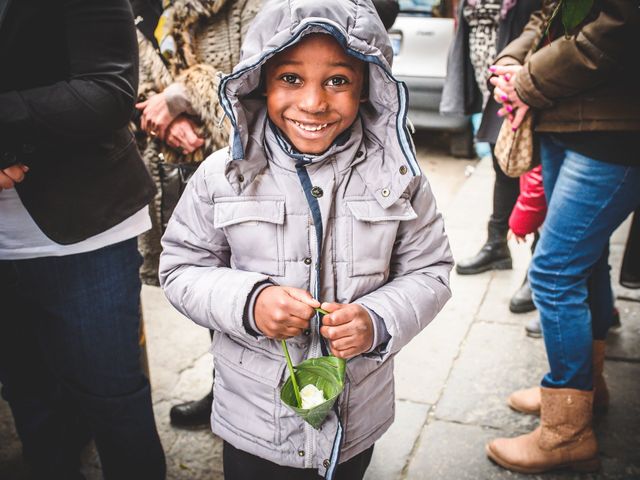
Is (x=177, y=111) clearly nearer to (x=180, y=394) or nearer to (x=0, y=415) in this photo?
(x=180, y=394)

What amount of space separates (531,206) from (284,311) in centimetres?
179

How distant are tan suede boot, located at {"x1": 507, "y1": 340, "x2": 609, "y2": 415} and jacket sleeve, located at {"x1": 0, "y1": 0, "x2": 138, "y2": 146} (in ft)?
6.84

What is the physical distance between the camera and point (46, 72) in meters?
1.80

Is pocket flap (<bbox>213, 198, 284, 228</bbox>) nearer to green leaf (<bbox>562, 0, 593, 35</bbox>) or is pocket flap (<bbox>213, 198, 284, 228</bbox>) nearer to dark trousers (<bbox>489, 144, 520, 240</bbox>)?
green leaf (<bbox>562, 0, 593, 35</bbox>)

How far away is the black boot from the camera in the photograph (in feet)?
13.9

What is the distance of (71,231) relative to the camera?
1876 millimetres

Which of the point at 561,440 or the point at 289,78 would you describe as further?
the point at 561,440

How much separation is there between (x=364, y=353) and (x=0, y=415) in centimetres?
217

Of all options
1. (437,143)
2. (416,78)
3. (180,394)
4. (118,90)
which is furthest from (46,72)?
(437,143)

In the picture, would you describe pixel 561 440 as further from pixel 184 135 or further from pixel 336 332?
pixel 184 135

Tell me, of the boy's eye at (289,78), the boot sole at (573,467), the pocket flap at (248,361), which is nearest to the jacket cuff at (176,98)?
the boy's eye at (289,78)

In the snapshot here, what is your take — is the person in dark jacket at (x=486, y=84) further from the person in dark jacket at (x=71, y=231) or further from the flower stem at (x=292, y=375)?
the flower stem at (x=292, y=375)

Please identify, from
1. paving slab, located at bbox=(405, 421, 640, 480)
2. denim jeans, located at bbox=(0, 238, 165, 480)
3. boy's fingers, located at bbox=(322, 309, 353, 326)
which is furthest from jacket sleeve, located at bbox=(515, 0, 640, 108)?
denim jeans, located at bbox=(0, 238, 165, 480)


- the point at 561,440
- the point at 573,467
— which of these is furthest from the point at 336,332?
the point at 573,467
